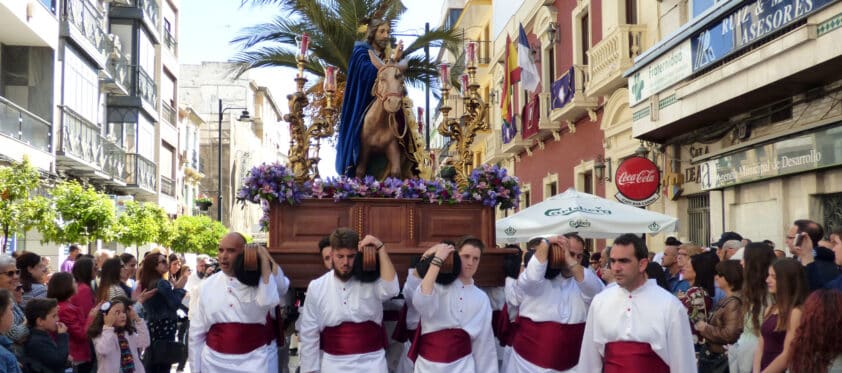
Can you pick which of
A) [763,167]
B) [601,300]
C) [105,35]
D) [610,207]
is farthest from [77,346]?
[105,35]

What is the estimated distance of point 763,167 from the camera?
→ 12594mm

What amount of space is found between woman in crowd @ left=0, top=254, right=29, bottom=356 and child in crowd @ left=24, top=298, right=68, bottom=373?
2.5 inches

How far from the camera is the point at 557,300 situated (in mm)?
6684

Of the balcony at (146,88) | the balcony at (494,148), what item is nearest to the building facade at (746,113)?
the balcony at (494,148)

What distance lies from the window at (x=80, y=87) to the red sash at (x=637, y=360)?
20190 mm

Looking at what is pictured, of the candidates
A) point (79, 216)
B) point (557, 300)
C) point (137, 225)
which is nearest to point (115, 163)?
point (137, 225)

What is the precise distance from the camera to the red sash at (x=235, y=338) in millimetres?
6531

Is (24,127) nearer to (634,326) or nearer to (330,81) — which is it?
(330,81)

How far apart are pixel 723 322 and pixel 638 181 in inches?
Result: 361

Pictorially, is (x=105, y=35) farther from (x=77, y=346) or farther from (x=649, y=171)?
(x=77, y=346)

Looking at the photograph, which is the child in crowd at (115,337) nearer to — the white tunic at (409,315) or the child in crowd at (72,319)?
the child in crowd at (72,319)

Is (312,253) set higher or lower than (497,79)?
lower

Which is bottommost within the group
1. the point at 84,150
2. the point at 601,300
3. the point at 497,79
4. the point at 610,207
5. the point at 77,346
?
the point at 77,346

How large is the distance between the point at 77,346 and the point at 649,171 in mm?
10557
